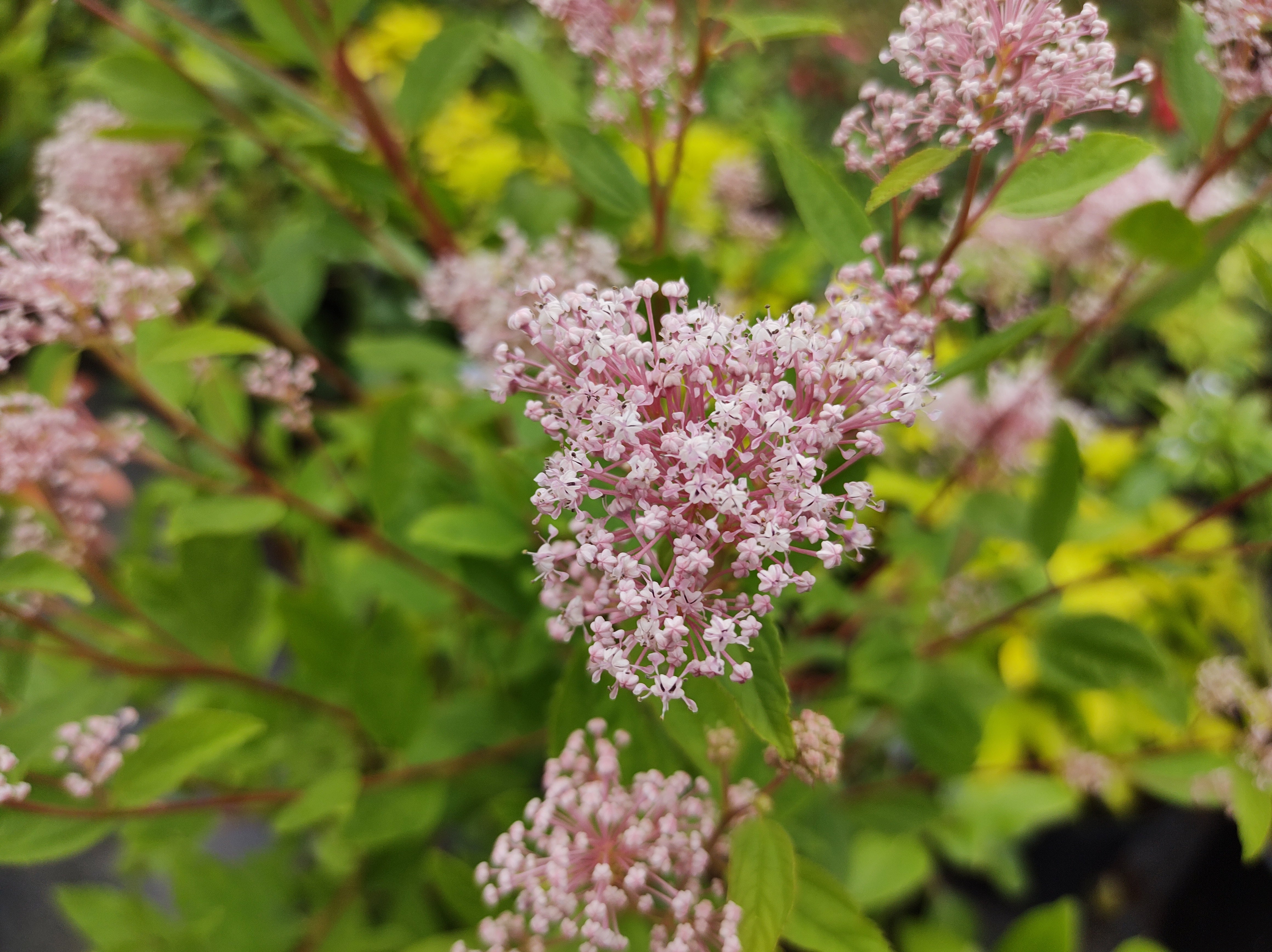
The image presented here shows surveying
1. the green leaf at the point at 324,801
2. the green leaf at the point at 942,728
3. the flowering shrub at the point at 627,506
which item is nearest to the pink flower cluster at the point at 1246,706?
the flowering shrub at the point at 627,506

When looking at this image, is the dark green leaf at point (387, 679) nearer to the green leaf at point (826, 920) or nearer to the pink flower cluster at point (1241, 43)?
the green leaf at point (826, 920)

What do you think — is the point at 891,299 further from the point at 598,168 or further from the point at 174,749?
the point at 174,749

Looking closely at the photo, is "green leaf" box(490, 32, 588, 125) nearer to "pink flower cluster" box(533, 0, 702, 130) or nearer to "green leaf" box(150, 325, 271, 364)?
"pink flower cluster" box(533, 0, 702, 130)

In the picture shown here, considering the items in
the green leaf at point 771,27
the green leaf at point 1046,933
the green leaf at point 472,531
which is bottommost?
the green leaf at point 1046,933

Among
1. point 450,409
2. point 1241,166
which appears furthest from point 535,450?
point 1241,166

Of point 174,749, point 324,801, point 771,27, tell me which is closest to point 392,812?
point 324,801

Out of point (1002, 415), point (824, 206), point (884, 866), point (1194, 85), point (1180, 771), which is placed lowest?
point (884, 866)
